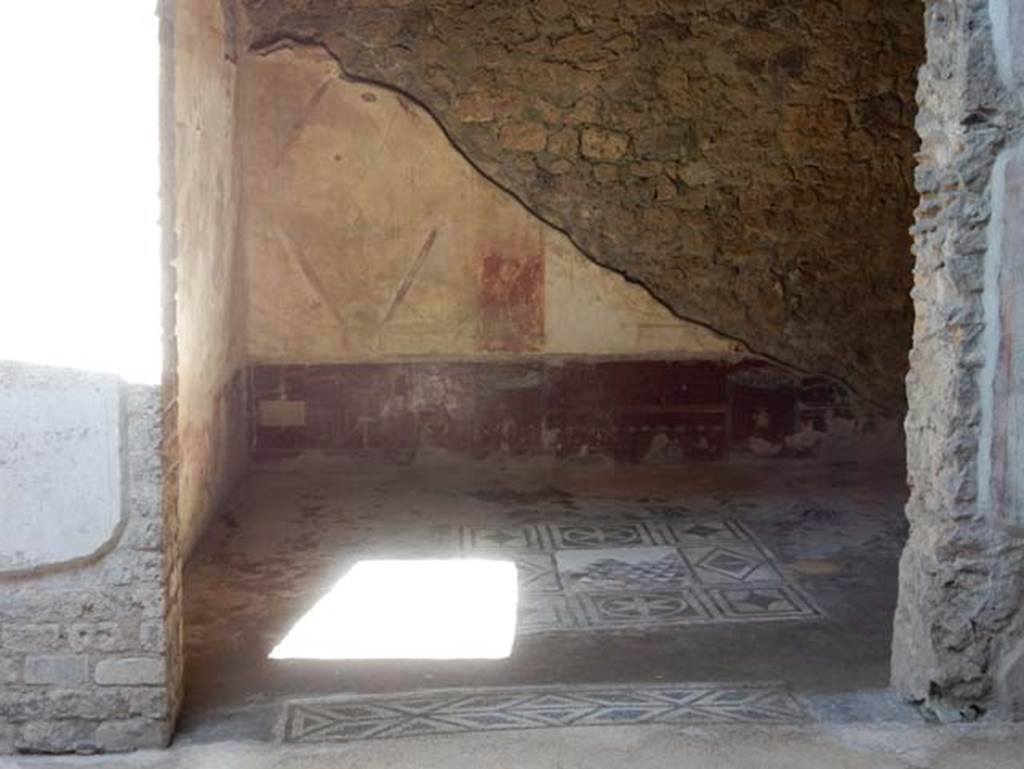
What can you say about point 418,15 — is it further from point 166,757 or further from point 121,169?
point 166,757

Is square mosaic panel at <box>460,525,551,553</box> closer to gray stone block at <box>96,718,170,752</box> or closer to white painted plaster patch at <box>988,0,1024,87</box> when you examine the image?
gray stone block at <box>96,718,170,752</box>

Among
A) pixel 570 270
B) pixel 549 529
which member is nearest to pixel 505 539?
pixel 549 529

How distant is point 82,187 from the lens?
2998 mm

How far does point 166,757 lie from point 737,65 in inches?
182

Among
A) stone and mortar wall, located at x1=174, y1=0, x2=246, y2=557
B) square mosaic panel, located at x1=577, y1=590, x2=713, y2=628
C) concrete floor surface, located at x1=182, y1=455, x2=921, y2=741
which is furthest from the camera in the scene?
stone and mortar wall, located at x1=174, y1=0, x2=246, y2=557

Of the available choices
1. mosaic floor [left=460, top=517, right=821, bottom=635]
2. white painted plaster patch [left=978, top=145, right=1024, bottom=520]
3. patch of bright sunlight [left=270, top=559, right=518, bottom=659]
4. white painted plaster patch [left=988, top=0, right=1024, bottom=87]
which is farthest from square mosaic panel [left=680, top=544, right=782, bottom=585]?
white painted plaster patch [left=988, top=0, right=1024, bottom=87]

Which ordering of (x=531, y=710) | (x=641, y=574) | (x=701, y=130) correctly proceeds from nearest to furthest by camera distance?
→ 1. (x=531, y=710)
2. (x=641, y=574)
3. (x=701, y=130)

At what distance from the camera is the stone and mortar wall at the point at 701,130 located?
245 inches

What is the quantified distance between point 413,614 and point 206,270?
207cm

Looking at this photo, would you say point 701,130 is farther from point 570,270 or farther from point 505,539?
point 505,539

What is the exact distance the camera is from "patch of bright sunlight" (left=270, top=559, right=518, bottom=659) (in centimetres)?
390

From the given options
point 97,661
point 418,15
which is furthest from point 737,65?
point 97,661

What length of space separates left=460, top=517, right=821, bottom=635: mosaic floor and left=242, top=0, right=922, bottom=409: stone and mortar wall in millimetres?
1527

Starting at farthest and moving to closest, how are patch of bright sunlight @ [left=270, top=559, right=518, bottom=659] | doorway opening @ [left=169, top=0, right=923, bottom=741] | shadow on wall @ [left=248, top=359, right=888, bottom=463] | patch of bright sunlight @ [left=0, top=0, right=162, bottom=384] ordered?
shadow on wall @ [left=248, top=359, right=888, bottom=463]
doorway opening @ [left=169, top=0, right=923, bottom=741]
patch of bright sunlight @ [left=270, top=559, right=518, bottom=659]
patch of bright sunlight @ [left=0, top=0, right=162, bottom=384]
